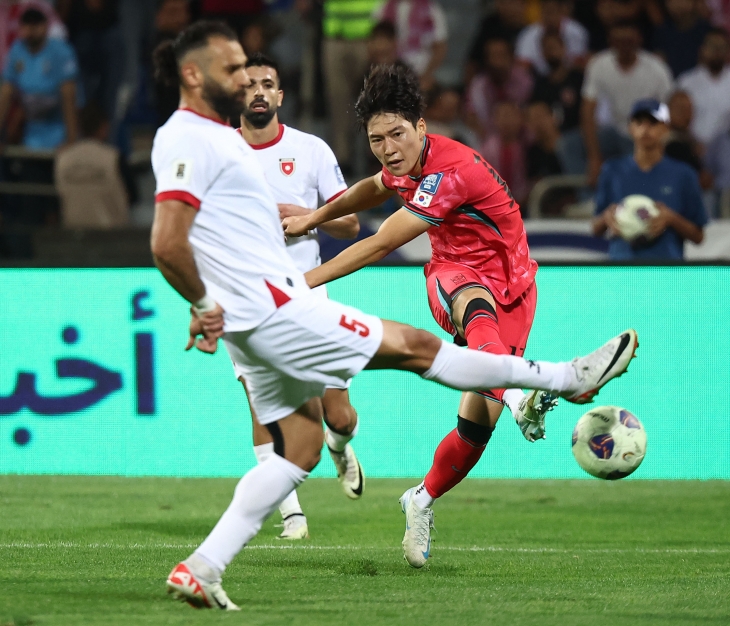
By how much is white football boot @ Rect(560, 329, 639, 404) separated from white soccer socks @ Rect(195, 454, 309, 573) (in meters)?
1.18

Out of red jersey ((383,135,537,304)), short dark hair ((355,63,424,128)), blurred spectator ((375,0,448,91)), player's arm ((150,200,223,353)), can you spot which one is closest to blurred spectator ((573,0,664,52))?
blurred spectator ((375,0,448,91))

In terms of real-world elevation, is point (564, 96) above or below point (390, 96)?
below

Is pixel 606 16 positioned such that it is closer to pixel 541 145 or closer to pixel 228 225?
pixel 541 145

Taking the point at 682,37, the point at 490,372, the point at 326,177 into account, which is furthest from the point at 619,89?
the point at 490,372

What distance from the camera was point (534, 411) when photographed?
587 cm

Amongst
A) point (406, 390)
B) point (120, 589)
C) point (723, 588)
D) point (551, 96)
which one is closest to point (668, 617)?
point (723, 588)

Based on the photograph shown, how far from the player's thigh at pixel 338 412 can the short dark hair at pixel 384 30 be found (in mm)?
6315

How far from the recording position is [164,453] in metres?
9.42

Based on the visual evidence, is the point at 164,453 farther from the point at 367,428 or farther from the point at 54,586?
the point at 54,586

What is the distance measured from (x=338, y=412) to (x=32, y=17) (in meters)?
7.62

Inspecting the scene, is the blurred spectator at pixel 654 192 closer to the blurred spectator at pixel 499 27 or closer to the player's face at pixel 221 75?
the blurred spectator at pixel 499 27

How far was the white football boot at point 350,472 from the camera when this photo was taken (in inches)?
311

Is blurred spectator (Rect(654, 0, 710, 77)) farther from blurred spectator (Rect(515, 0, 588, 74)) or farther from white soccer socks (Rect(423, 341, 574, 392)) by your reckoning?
white soccer socks (Rect(423, 341, 574, 392))

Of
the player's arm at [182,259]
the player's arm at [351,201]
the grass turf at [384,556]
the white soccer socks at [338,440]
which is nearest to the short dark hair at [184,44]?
the player's arm at [182,259]
